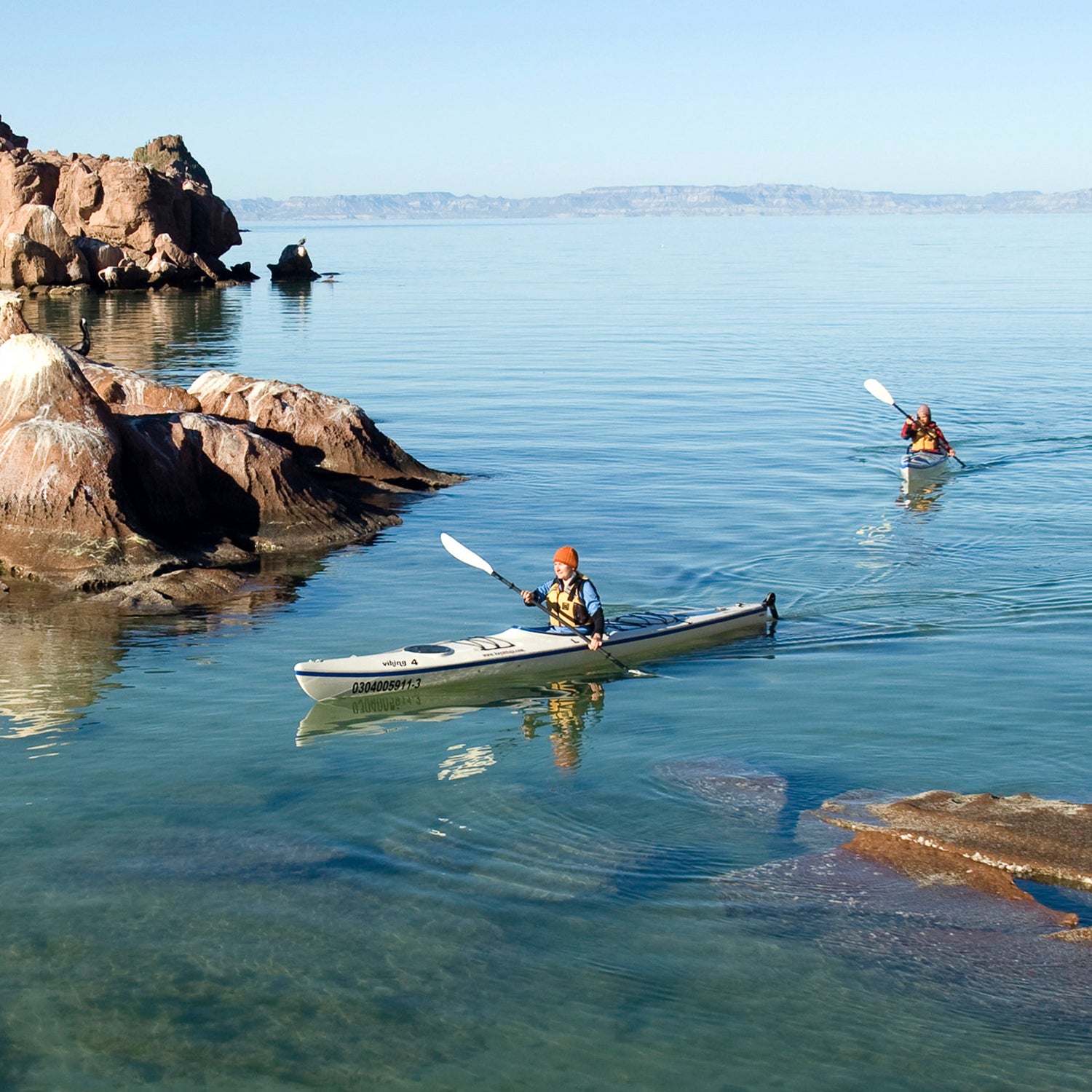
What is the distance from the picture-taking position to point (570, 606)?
47.3ft

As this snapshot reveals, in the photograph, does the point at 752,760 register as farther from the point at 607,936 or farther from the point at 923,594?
the point at 923,594

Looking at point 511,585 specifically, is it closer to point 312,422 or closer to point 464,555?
point 464,555

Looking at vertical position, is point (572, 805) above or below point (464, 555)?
below

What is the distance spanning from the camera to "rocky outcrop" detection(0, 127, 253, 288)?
65875mm

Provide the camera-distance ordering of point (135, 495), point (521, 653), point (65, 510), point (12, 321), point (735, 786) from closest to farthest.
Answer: point (735, 786) < point (521, 653) < point (65, 510) < point (135, 495) < point (12, 321)

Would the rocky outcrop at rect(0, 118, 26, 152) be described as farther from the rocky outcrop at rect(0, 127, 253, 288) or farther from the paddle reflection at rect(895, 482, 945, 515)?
the paddle reflection at rect(895, 482, 945, 515)

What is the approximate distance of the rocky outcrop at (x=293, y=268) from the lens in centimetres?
8444

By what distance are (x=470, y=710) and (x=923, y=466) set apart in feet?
45.5

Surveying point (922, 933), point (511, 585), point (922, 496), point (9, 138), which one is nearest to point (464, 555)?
point (511, 585)

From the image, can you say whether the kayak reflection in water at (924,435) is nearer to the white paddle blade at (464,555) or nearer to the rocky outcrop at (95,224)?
the white paddle blade at (464,555)

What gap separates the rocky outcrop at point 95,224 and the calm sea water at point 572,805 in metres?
47.6

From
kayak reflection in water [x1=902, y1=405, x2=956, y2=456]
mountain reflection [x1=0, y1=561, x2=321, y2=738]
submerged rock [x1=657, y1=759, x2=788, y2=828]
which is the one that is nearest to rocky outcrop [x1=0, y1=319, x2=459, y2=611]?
mountain reflection [x1=0, y1=561, x2=321, y2=738]

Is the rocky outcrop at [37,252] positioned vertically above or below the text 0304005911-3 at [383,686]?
above

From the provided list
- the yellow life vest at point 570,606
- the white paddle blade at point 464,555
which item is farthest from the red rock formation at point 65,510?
the yellow life vest at point 570,606
